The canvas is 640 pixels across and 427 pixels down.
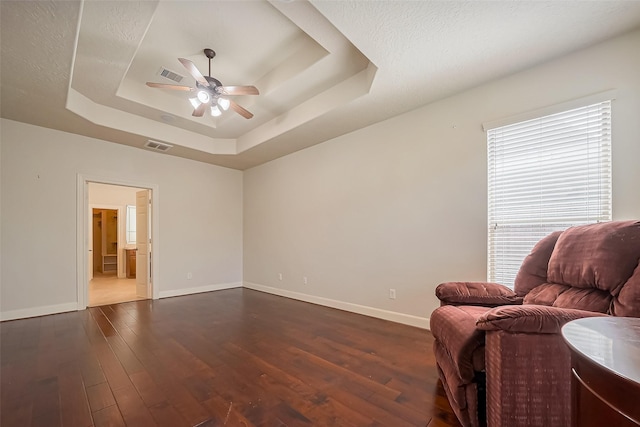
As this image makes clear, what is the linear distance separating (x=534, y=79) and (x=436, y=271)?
2172 mm

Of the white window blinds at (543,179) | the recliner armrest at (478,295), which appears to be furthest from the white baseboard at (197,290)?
the white window blinds at (543,179)

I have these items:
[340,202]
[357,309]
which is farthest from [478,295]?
[340,202]

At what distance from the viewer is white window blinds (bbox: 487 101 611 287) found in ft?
7.36

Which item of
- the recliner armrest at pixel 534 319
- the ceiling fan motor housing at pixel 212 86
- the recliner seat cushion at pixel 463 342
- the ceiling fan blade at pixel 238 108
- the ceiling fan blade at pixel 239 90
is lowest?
the recliner seat cushion at pixel 463 342

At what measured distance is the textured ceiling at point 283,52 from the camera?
78.0 inches

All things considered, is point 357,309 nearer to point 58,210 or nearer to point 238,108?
point 238,108

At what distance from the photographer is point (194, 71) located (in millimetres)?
2568

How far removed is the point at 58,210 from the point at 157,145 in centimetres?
170

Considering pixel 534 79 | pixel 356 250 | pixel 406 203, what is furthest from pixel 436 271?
pixel 534 79

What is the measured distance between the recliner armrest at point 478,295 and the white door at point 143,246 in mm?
5071

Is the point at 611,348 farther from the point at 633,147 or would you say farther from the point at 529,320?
the point at 633,147

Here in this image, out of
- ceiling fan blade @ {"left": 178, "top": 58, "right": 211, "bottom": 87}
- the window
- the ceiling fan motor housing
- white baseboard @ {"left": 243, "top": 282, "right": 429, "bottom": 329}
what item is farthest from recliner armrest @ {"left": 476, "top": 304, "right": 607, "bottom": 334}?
the window

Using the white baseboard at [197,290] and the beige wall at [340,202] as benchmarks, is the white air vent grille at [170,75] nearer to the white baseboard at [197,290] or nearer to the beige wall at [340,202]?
the beige wall at [340,202]

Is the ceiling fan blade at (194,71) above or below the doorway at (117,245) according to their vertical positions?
above
